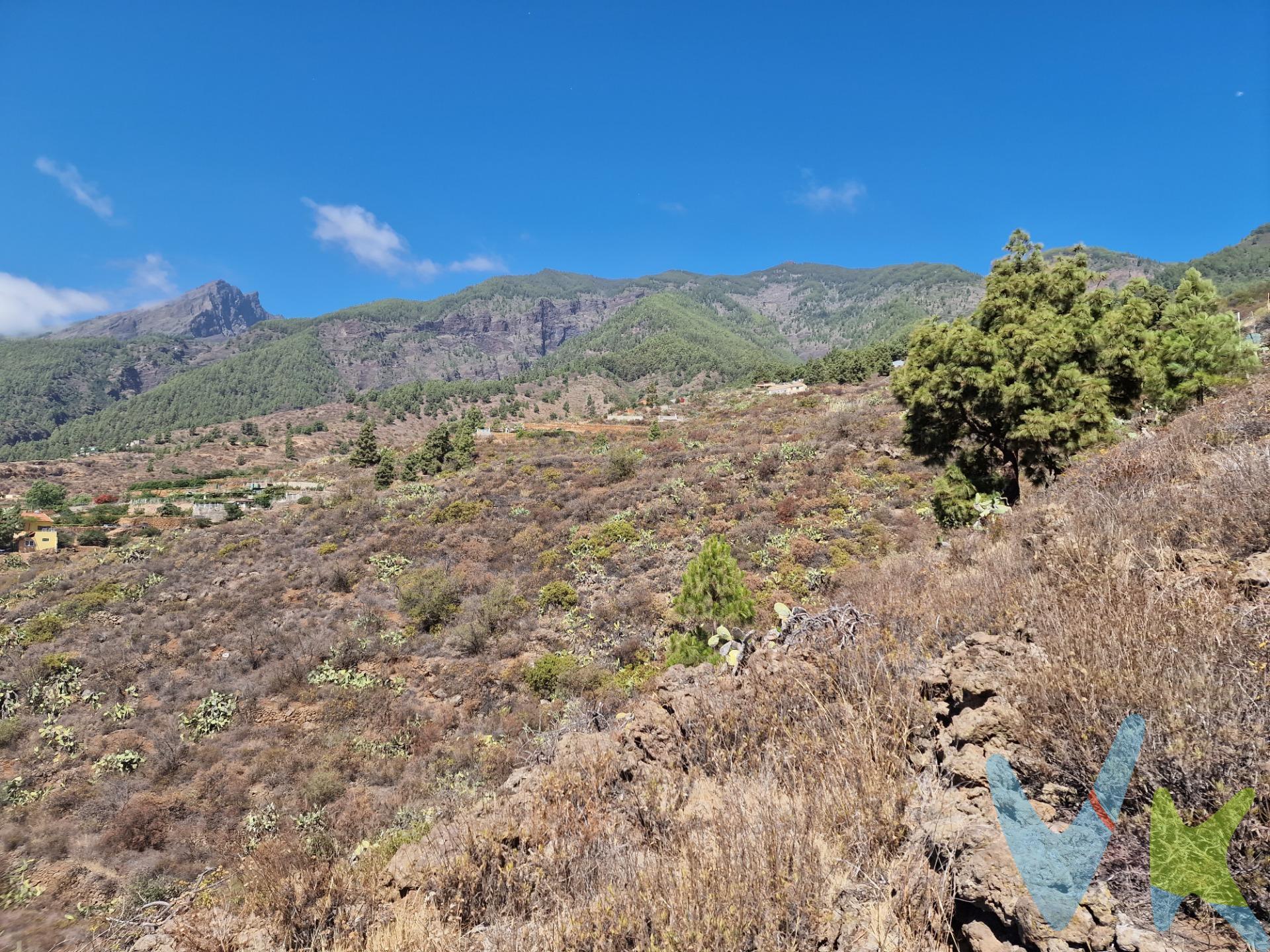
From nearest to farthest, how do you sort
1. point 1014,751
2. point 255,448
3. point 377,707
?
point 1014,751 < point 377,707 < point 255,448

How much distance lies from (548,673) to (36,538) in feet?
185

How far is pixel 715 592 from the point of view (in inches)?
359

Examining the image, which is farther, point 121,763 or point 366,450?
point 366,450

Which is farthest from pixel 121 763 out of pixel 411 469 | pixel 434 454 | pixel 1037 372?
pixel 434 454

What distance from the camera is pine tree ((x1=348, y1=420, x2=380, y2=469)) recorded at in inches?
1871

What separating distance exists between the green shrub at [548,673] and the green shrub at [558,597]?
9.57ft

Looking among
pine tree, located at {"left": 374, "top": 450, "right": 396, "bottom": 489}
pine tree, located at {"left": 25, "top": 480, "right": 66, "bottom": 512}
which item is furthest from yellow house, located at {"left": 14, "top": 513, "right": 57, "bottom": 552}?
pine tree, located at {"left": 374, "top": 450, "right": 396, "bottom": 489}

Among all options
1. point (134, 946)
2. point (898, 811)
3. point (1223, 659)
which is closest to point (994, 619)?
point (1223, 659)

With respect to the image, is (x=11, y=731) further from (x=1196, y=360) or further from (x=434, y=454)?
(x=434, y=454)

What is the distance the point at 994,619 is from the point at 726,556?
517 cm

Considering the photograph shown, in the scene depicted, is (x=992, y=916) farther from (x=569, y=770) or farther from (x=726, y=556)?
(x=726, y=556)

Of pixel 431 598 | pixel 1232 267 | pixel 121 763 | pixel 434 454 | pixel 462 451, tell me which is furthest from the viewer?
pixel 1232 267

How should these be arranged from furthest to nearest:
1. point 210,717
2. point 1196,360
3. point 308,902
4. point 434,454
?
point 434,454 < point 1196,360 < point 210,717 < point 308,902

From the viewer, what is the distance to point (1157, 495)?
195 inches
